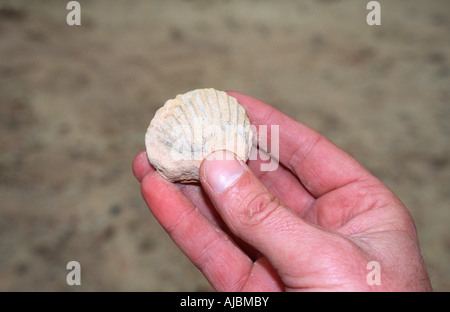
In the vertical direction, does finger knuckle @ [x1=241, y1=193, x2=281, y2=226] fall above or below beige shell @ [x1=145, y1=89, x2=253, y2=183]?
below

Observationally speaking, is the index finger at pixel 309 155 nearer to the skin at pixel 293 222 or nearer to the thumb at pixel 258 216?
the skin at pixel 293 222

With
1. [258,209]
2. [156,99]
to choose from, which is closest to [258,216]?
[258,209]

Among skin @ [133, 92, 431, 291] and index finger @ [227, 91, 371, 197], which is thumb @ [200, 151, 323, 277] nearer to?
skin @ [133, 92, 431, 291]

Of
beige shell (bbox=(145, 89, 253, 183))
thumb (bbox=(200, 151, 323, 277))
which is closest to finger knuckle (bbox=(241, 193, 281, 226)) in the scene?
thumb (bbox=(200, 151, 323, 277))

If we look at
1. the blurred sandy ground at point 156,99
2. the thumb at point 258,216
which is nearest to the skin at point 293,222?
the thumb at point 258,216

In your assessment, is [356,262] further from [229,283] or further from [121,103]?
[121,103]

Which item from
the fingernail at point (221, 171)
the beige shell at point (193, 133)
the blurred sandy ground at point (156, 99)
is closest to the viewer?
the fingernail at point (221, 171)
